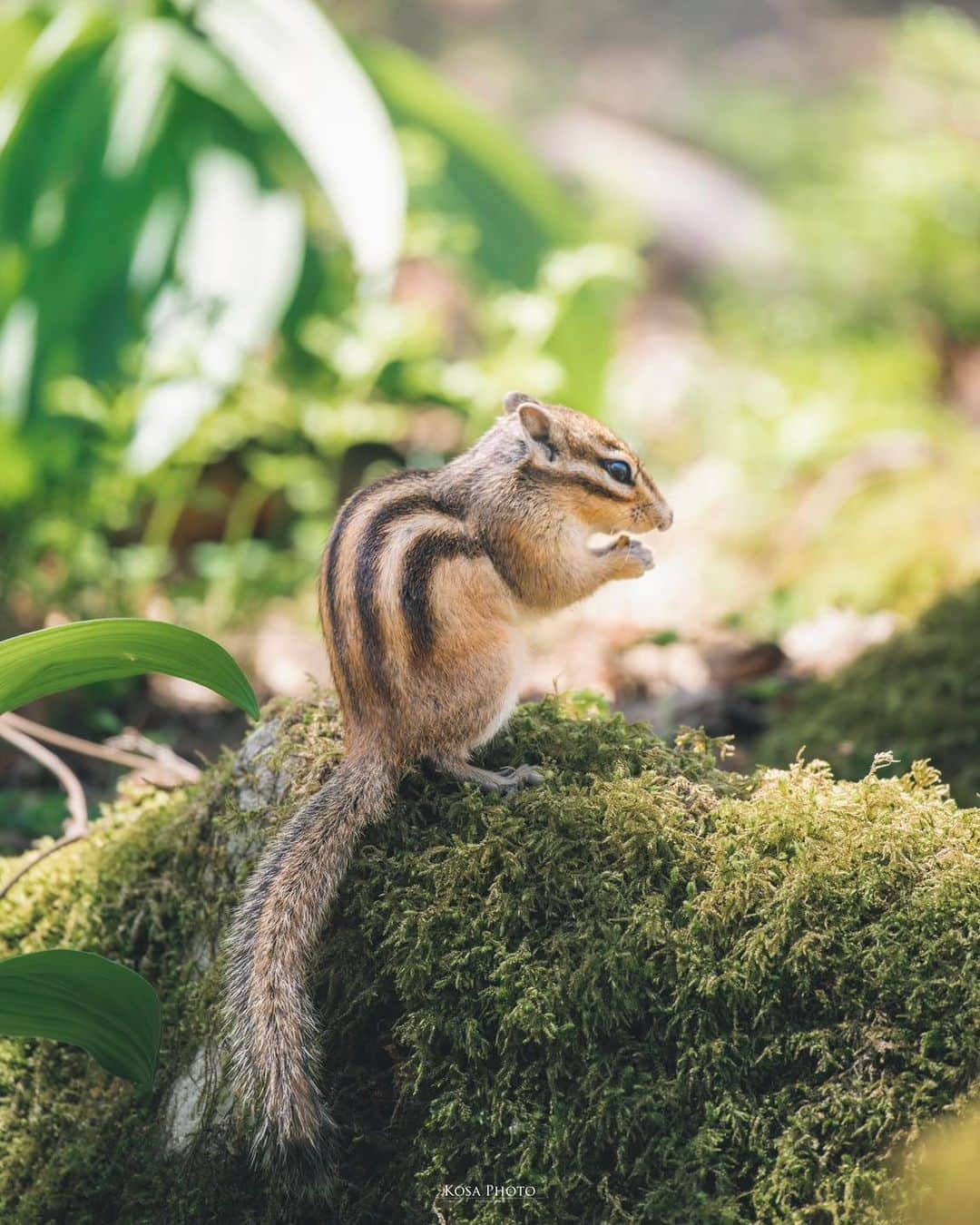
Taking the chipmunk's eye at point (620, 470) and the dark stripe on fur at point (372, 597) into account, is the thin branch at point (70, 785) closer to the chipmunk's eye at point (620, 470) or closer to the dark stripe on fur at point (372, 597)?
the dark stripe on fur at point (372, 597)

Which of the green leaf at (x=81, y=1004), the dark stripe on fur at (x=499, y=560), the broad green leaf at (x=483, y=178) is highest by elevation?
the broad green leaf at (x=483, y=178)

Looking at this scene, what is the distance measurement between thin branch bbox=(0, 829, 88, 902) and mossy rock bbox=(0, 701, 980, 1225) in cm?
37

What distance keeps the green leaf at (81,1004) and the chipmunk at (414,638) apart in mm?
177

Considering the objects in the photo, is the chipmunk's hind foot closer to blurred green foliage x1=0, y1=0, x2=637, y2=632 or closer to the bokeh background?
the bokeh background

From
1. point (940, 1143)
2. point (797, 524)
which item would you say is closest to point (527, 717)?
point (940, 1143)

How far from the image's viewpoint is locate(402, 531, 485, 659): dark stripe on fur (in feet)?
8.25

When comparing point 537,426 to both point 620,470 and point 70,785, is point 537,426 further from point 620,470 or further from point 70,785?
point 70,785

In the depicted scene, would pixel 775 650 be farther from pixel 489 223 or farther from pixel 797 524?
pixel 489 223

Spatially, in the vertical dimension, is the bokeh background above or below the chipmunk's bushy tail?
above

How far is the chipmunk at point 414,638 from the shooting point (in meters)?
2.15

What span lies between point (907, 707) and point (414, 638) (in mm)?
2316

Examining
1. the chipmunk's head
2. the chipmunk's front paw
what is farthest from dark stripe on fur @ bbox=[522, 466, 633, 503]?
the chipmunk's front paw

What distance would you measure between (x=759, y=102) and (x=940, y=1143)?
37.6ft

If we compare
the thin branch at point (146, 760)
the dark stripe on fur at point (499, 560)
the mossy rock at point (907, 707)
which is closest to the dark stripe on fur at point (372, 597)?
the dark stripe on fur at point (499, 560)
